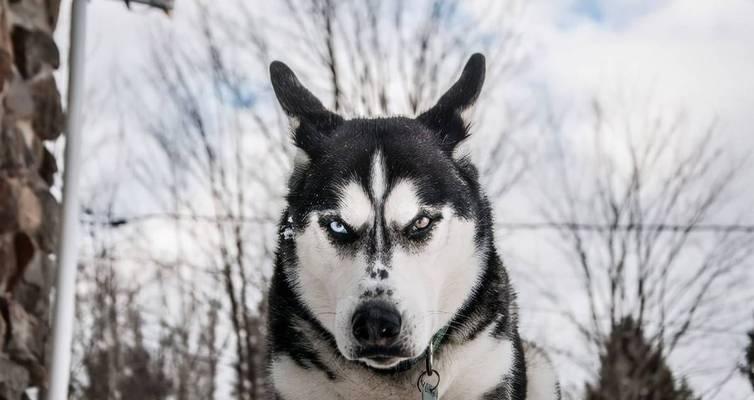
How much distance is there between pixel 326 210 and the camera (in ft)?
10.4

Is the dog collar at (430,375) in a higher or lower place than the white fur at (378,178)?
lower

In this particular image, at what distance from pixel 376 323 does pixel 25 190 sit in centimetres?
179

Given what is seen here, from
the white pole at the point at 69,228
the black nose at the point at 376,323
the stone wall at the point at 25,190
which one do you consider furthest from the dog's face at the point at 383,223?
the stone wall at the point at 25,190

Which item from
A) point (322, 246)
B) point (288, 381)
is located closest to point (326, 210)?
point (322, 246)

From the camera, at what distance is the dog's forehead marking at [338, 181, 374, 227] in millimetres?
3084

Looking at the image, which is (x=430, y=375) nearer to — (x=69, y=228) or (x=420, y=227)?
(x=420, y=227)

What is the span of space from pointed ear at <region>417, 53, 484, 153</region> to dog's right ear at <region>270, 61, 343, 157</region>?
446mm

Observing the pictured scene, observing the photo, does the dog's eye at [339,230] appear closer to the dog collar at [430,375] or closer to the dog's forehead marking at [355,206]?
the dog's forehead marking at [355,206]

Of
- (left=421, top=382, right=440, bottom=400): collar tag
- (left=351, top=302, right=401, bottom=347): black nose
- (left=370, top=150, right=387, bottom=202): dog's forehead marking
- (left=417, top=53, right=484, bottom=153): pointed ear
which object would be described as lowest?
(left=421, top=382, right=440, bottom=400): collar tag

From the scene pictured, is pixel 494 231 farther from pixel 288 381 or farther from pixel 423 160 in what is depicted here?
pixel 288 381

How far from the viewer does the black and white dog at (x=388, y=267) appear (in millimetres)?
2910

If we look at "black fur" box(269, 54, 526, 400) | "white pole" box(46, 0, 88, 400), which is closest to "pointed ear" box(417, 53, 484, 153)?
"black fur" box(269, 54, 526, 400)

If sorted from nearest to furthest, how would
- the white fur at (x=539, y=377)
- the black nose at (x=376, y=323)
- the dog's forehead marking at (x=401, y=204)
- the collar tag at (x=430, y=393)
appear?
the black nose at (x=376, y=323), the dog's forehead marking at (x=401, y=204), the collar tag at (x=430, y=393), the white fur at (x=539, y=377)

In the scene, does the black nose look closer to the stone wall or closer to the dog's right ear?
the dog's right ear
